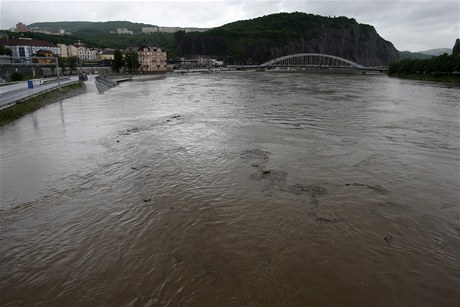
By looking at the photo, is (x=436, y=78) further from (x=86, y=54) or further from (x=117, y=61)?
(x=86, y=54)

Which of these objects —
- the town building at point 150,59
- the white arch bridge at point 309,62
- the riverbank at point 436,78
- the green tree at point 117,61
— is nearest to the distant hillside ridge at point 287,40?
the white arch bridge at point 309,62

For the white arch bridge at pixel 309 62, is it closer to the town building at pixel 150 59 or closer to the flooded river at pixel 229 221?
the town building at pixel 150 59

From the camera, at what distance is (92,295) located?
4.76 m

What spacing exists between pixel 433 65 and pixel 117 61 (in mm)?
71340

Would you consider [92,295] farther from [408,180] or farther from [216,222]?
[408,180]

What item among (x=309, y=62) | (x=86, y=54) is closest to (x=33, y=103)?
(x=86, y=54)

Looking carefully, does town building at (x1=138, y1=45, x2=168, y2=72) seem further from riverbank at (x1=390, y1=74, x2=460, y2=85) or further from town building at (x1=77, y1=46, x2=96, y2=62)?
riverbank at (x1=390, y1=74, x2=460, y2=85)

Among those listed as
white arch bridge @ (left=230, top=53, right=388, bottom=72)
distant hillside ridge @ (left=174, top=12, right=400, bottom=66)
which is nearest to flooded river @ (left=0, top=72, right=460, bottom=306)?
white arch bridge @ (left=230, top=53, right=388, bottom=72)

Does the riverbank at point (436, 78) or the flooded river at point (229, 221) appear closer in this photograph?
the flooded river at point (229, 221)

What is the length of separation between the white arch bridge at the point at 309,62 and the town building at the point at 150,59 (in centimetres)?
4139

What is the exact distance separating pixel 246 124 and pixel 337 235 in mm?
12330

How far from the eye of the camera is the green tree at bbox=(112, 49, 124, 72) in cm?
7762

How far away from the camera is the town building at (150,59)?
299 ft

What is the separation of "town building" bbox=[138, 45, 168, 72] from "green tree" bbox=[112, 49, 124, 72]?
9.30m
